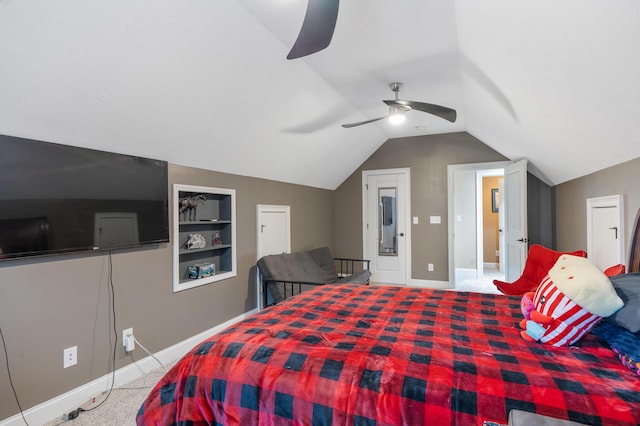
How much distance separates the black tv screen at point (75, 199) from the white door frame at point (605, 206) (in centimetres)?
347

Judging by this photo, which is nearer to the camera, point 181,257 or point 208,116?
point 208,116

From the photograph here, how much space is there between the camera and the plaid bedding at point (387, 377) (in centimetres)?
109

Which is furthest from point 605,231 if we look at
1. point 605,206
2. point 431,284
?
point 431,284

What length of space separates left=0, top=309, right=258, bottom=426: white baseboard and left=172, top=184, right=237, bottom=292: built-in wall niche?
0.55 m

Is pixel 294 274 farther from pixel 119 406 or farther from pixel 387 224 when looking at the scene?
pixel 387 224

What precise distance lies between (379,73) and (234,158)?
1635 millimetres

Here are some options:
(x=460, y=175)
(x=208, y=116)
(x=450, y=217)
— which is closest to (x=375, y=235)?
(x=450, y=217)

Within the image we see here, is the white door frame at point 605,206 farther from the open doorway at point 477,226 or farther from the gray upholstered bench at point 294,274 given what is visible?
the open doorway at point 477,226

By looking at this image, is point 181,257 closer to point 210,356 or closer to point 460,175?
point 210,356

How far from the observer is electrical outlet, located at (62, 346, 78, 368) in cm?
213

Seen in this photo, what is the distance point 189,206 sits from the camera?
3.17 m

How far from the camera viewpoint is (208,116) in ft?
8.81

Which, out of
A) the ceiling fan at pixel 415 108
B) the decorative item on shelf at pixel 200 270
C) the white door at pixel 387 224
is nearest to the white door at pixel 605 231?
the ceiling fan at pixel 415 108

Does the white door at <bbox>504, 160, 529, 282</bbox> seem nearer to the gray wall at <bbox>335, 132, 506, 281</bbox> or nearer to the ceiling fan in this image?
the gray wall at <bbox>335, 132, 506, 281</bbox>
